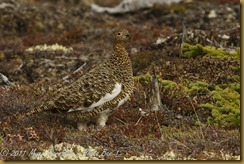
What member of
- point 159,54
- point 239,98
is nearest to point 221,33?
point 159,54

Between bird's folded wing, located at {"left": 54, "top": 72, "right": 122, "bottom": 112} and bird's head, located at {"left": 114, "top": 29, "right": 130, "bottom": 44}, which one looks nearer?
bird's folded wing, located at {"left": 54, "top": 72, "right": 122, "bottom": 112}

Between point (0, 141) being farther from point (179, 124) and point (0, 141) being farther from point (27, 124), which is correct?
point (179, 124)

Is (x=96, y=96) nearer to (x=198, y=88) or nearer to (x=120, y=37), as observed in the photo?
(x=120, y=37)

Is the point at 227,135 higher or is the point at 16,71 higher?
the point at 227,135

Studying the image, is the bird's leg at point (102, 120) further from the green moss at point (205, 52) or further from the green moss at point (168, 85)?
the green moss at point (205, 52)

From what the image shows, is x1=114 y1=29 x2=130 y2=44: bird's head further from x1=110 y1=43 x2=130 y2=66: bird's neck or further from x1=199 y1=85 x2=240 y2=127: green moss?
x1=199 y1=85 x2=240 y2=127: green moss

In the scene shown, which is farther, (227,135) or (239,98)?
(239,98)

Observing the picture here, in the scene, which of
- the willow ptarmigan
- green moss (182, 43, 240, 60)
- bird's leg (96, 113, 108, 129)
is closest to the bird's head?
the willow ptarmigan

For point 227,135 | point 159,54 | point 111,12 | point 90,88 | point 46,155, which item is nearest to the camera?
point 46,155
